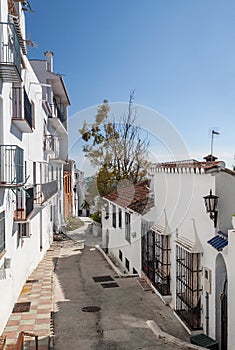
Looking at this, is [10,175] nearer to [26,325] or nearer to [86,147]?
[26,325]

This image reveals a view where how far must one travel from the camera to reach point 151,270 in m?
12.6

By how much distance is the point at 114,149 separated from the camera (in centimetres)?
2555

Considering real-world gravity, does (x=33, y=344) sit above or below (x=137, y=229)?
below

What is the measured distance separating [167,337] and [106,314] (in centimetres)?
253

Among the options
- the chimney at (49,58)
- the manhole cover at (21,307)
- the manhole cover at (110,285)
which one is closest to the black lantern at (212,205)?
the manhole cover at (21,307)

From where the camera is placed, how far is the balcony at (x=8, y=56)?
328 inches

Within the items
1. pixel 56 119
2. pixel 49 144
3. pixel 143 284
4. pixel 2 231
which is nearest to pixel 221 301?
pixel 143 284

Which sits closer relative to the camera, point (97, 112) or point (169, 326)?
point (169, 326)

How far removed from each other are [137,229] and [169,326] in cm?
488

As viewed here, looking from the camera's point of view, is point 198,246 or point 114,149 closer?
point 198,246

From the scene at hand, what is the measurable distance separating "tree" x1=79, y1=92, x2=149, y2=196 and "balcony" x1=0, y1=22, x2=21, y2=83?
51.2 feet

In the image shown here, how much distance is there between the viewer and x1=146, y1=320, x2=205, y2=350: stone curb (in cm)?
749

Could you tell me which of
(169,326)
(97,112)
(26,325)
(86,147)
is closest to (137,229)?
(169,326)

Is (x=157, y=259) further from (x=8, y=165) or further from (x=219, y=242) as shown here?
(x=8, y=165)
